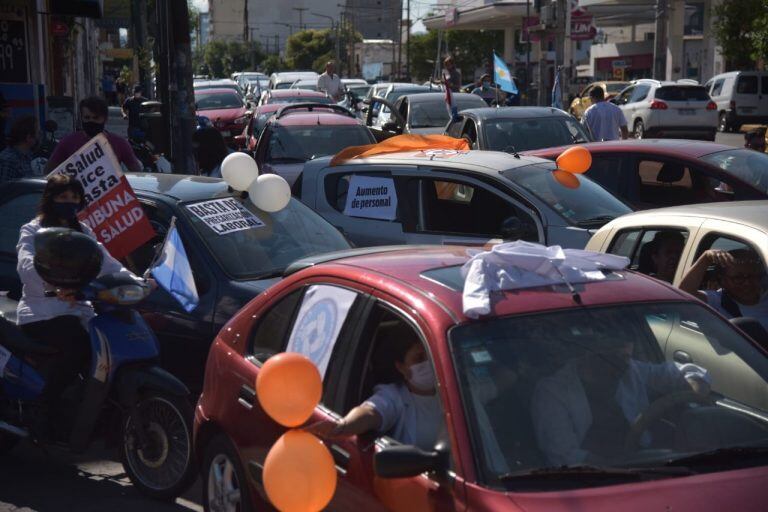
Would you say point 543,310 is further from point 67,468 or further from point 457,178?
point 457,178

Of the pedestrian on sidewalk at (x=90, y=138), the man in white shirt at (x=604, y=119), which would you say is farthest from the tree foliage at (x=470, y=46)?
the pedestrian on sidewalk at (x=90, y=138)

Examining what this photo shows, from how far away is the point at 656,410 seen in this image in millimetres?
3859

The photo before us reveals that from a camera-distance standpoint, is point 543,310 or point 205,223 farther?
point 205,223

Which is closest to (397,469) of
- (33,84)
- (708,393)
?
(708,393)

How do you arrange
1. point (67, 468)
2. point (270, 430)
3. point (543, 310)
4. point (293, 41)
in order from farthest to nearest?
point (293, 41), point (67, 468), point (270, 430), point (543, 310)

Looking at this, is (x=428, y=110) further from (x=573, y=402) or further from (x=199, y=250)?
(x=573, y=402)

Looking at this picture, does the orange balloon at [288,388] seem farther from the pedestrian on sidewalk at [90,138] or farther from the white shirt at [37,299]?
the pedestrian on sidewalk at [90,138]

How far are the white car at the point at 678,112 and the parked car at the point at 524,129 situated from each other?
14.9 meters

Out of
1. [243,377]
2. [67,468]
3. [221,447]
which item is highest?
[243,377]

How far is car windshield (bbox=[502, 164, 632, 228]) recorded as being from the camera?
897 centimetres

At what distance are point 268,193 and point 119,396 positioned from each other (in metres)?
2.07

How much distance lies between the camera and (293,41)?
124938mm

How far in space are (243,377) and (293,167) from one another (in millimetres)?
10103

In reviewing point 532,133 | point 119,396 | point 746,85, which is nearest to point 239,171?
point 119,396
